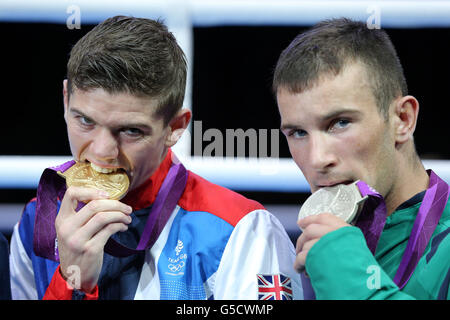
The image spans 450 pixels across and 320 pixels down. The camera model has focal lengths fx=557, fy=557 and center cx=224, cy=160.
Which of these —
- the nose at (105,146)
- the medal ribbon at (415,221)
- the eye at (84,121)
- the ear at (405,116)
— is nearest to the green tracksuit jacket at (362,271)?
the medal ribbon at (415,221)

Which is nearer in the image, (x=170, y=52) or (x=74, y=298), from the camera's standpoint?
(x=74, y=298)

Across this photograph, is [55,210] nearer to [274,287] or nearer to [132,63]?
[132,63]

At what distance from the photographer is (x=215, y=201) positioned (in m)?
2.01

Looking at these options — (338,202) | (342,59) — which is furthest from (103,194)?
(342,59)

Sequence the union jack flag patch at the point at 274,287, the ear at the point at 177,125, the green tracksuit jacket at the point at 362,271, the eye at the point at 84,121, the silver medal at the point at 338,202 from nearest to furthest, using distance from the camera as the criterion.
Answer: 1. the green tracksuit jacket at the point at 362,271
2. the silver medal at the point at 338,202
3. the union jack flag patch at the point at 274,287
4. the eye at the point at 84,121
5. the ear at the point at 177,125

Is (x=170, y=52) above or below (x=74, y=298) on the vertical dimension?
above

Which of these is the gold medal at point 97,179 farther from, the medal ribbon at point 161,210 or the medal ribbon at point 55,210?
the medal ribbon at point 161,210

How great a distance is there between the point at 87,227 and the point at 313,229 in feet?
2.23

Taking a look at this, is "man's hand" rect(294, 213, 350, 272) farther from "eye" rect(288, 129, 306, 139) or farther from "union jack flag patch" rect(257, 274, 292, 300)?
"eye" rect(288, 129, 306, 139)

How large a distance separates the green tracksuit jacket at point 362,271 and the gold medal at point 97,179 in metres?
0.65

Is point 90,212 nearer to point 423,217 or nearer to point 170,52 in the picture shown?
point 170,52

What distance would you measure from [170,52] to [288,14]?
505 millimetres

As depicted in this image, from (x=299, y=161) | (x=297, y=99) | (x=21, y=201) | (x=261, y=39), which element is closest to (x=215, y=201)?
(x=299, y=161)

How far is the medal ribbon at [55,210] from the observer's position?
190cm
